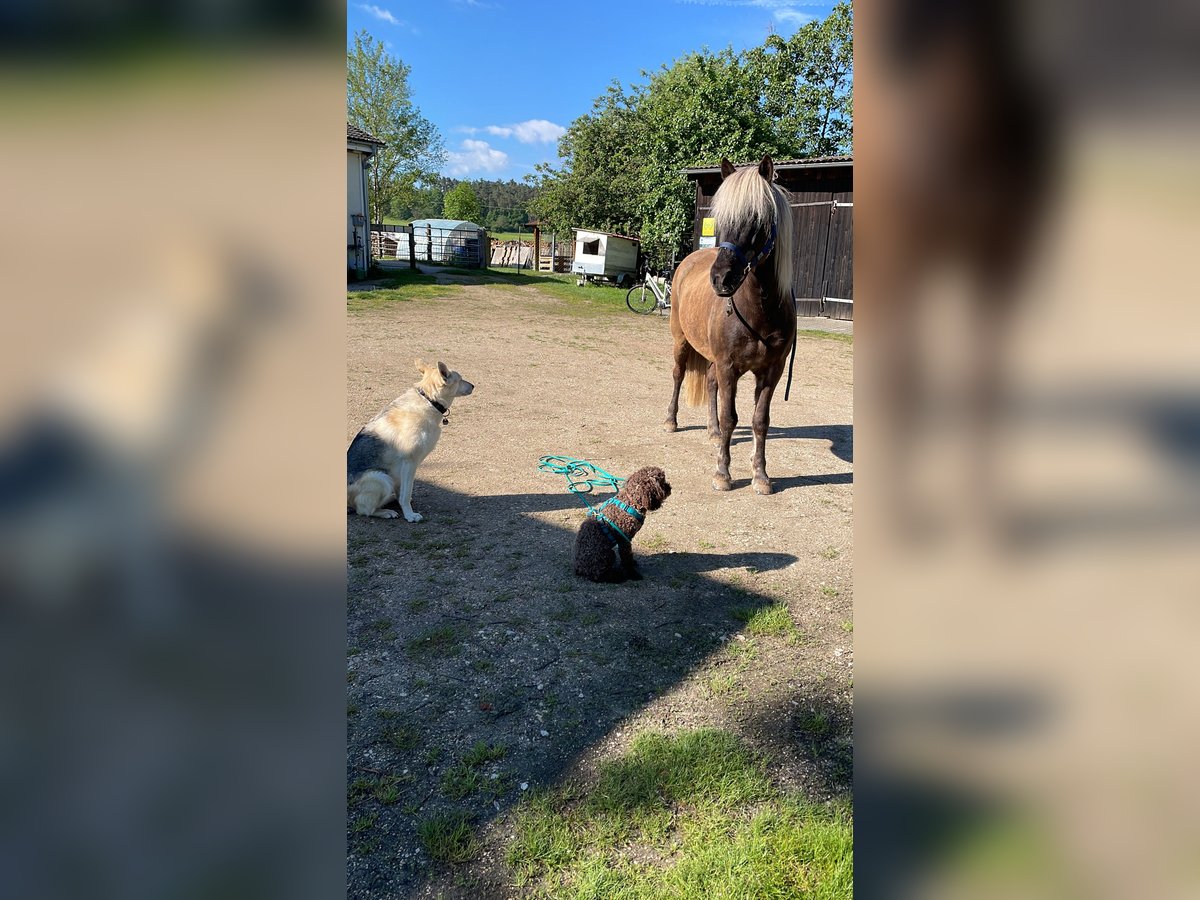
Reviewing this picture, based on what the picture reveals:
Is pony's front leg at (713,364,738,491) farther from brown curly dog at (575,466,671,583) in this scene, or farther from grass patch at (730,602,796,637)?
grass patch at (730,602,796,637)

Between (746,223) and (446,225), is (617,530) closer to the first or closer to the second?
(746,223)

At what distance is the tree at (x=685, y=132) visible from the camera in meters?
26.1

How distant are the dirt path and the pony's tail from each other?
16.9 inches

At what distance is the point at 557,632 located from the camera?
154 inches

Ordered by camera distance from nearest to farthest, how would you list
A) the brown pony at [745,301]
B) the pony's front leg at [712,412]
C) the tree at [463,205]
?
the brown pony at [745,301]
the pony's front leg at [712,412]
the tree at [463,205]

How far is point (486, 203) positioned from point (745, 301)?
106 meters

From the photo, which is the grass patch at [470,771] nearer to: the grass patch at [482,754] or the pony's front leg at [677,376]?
the grass patch at [482,754]

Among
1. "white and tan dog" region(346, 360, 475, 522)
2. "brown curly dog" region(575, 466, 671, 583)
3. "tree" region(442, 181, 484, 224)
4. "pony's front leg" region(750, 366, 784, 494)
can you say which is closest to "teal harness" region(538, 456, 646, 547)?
"brown curly dog" region(575, 466, 671, 583)

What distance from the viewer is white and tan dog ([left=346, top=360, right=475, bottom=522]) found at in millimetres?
Answer: 5195

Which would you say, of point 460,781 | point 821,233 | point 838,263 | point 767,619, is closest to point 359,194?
point 821,233

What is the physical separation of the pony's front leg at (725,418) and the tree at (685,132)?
13.5 metres

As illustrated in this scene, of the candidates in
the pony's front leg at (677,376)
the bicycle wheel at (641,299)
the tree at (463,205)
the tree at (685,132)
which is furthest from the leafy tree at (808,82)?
the tree at (463,205)

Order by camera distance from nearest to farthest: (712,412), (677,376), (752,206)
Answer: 1. (752,206)
2. (712,412)
3. (677,376)
